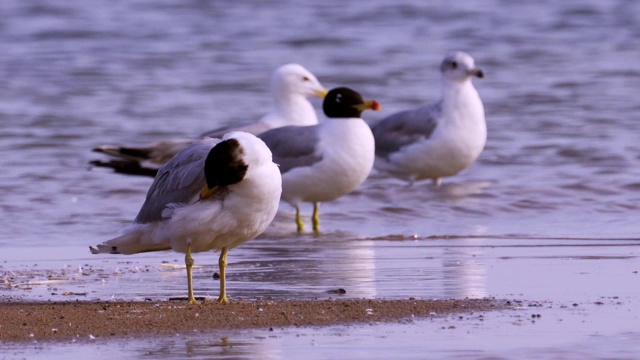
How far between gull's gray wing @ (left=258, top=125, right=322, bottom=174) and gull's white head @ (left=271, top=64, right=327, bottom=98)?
6.38ft

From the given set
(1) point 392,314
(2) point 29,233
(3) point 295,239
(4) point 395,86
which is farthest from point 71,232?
(4) point 395,86

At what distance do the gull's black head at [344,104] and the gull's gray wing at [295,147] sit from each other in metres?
0.20

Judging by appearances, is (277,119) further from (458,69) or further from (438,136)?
(458,69)

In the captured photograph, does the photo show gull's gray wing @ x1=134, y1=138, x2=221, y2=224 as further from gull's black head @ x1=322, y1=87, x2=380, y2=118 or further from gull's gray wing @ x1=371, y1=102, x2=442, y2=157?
gull's gray wing @ x1=371, y1=102, x2=442, y2=157

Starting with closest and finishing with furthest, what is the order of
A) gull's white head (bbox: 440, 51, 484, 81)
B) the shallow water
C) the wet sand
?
the wet sand < the shallow water < gull's white head (bbox: 440, 51, 484, 81)

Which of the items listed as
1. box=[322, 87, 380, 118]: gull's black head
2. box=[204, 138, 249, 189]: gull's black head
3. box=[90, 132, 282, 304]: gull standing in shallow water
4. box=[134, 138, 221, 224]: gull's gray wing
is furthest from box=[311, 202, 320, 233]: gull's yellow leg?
box=[204, 138, 249, 189]: gull's black head

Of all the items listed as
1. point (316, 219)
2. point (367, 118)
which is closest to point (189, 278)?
point (316, 219)

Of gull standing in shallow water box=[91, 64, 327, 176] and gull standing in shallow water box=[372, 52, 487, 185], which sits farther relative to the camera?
gull standing in shallow water box=[91, 64, 327, 176]

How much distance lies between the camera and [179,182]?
6.89m

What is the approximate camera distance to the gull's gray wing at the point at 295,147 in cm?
1004

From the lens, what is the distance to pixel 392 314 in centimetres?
611

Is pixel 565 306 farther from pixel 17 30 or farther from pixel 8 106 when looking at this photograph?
pixel 17 30

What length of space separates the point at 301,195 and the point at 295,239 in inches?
25.1

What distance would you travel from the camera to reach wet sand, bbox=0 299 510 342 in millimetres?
5797
